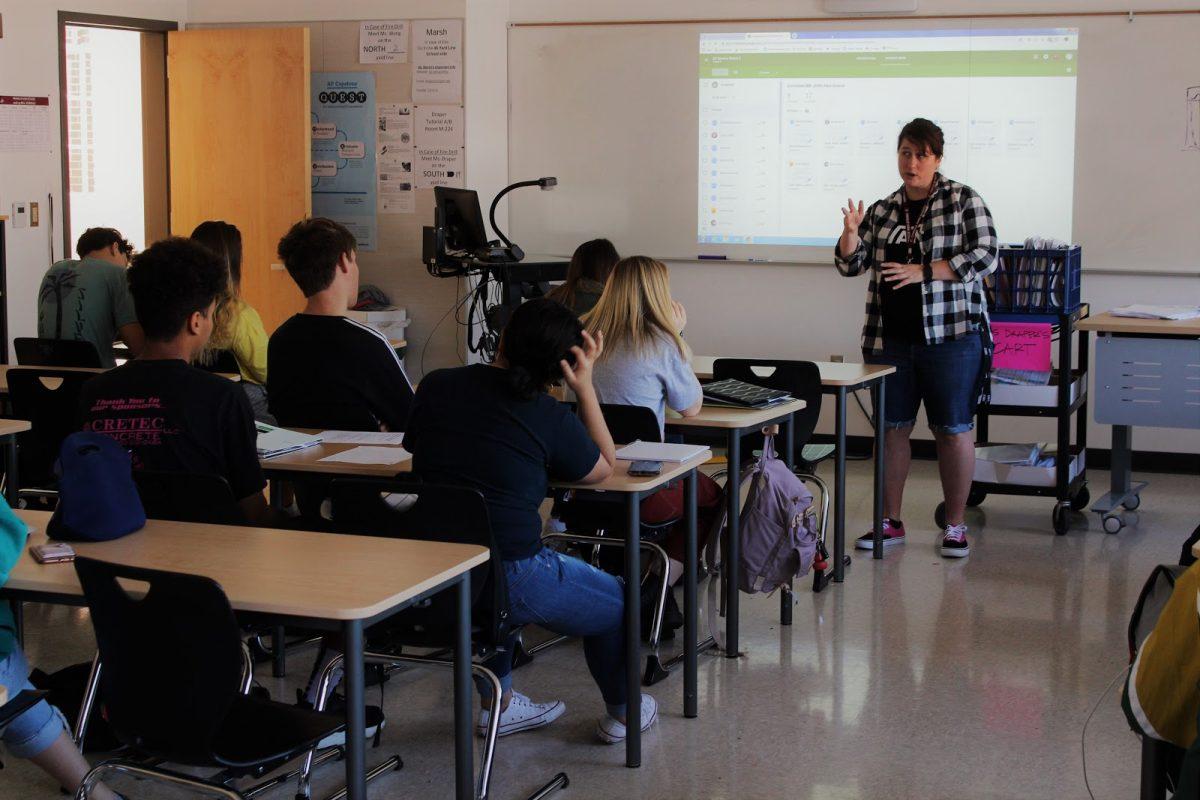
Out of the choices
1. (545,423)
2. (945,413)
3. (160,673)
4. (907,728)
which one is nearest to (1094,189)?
(945,413)

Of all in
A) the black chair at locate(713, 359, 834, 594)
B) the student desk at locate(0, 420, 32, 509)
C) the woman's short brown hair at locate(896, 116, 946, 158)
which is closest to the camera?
the student desk at locate(0, 420, 32, 509)

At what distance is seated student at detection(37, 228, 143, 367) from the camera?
4.96m

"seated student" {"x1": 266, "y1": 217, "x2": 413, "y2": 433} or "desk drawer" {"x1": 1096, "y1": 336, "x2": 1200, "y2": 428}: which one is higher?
"seated student" {"x1": 266, "y1": 217, "x2": 413, "y2": 433}

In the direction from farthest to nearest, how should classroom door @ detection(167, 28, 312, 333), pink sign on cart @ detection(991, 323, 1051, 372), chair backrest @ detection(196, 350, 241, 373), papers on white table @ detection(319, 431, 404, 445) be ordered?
classroom door @ detection(167, 28, 312, 333) < pink sign on cart @ detection(991, 323, 1051, 372) < chair backrest @ detection(196, 350, 241, 373) < papers on white table @ detection(319, 431, 404, 445)

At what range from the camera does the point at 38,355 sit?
4.78 meters

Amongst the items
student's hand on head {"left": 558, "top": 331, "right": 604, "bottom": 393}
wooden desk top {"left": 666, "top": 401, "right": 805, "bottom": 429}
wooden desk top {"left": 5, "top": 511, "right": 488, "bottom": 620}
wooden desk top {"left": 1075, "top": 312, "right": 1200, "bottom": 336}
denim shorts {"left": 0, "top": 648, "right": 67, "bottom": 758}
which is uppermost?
student's hand on head {"left": 558, "top": 331, "right": 604, "bottom": 393}

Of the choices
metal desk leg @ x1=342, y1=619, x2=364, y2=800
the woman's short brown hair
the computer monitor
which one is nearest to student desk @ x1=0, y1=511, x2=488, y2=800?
metal desk leg @ x1=342, y1=619, x2=364, y2=800

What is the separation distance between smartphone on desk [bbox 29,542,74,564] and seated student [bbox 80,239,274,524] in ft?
1.64

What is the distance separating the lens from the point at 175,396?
9.32 ft

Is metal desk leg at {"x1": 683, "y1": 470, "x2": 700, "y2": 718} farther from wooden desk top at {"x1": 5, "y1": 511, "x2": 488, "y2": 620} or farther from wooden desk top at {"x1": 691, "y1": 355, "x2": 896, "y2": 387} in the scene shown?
wooden desk top at {"x1": 691, "y1": 355, "x2": 896, "y2": 387}

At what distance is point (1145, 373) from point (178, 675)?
4.39 metres

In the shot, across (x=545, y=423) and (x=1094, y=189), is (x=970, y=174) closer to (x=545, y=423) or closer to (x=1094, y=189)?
(x=1094, y=189)

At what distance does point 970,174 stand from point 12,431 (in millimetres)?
4855

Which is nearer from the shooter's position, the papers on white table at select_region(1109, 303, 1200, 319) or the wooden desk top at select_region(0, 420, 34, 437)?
the wooden desk top at select_region(0, 420, 34, 437)
